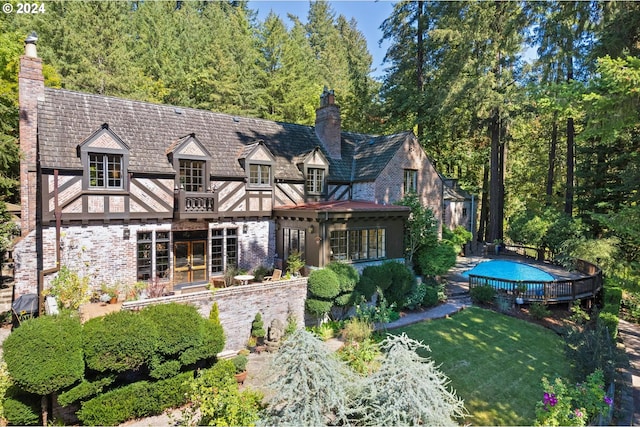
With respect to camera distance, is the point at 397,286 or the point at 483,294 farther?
the point at 483,294

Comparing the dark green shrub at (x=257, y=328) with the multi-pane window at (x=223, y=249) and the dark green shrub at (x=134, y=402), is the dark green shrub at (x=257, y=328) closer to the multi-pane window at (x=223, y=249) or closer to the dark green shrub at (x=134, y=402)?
the dark green shrub at (x=134, y=402)

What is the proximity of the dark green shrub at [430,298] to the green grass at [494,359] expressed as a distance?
1360 millimetres

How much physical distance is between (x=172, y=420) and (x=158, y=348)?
1.86 meters

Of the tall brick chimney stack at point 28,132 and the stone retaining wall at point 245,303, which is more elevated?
the tall brick chimney stack at point 28,132

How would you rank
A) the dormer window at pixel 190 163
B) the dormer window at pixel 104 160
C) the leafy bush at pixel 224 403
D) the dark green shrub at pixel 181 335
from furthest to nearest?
the dormer window at pixel 190 163 → the dormer window at pixel 104 160 → the dark green shrub at pixel 181 335 → the leafy bush at pixel 224 403

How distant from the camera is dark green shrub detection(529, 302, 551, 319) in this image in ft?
52.7

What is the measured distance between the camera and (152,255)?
1469 centimetres

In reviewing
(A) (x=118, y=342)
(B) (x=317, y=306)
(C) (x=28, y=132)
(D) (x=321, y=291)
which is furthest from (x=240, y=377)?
(C) (x=28, y=132)

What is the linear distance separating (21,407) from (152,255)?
23.0 feet

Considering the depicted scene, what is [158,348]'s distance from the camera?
9.16m

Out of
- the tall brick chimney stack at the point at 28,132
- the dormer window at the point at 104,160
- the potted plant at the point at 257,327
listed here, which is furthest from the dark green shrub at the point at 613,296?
the tall brick chimney stack at the point at 28,132

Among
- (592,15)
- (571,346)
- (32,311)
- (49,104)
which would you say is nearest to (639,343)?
(571,346)

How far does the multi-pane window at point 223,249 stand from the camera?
16.4 metres

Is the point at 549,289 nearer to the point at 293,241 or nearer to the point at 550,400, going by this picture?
the point at 550,400
